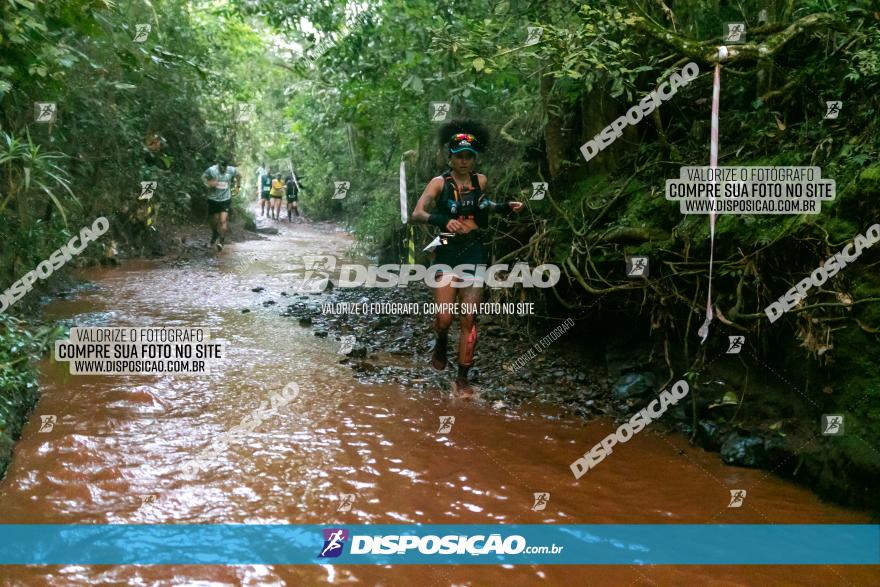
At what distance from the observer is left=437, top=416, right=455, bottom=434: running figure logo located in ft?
16.1

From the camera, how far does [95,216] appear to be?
10508 mm

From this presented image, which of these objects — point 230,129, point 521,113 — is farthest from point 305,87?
point 521,113

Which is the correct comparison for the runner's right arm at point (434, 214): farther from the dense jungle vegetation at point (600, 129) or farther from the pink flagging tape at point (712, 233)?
the pink flagging tape at point (712, 233)

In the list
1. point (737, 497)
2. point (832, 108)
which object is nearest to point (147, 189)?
point (832, 108)

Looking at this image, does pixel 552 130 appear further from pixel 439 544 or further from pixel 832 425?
pixel 439 544

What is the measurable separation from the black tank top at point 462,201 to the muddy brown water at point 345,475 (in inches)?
63.7

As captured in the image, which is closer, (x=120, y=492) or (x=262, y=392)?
(x=120, y=492)

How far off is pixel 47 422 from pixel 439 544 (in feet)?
9.82

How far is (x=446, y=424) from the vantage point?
5.04 meters

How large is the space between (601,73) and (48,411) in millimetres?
5102

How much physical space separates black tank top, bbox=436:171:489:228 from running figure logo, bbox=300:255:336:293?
501 centimetres

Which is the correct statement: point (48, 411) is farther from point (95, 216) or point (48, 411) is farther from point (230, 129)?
point (230, 129)

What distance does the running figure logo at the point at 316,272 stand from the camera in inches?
418

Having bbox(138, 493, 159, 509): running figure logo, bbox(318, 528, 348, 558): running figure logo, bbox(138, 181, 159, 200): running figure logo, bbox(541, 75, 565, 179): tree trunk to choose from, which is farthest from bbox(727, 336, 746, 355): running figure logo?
bbox(138, 181, 159, 200): running figure logo
